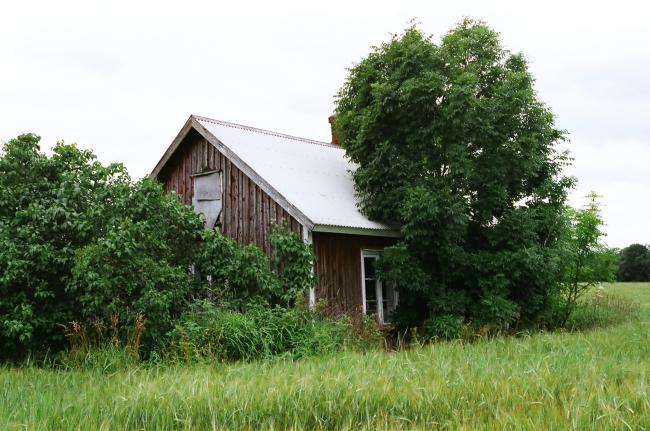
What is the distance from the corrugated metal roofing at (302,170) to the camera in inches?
574

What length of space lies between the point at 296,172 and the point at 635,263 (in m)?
49.4

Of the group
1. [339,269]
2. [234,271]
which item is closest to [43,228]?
[234,271]

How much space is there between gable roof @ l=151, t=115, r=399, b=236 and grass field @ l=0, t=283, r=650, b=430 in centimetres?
678

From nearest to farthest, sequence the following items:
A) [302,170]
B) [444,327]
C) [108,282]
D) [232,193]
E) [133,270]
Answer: [108,282] < [133,270] < [444,327] < [232,193] < [302,170]

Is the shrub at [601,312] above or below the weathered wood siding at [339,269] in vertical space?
below

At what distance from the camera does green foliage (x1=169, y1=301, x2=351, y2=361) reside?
1022 centimetres

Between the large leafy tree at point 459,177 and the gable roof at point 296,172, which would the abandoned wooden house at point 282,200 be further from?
the large leafy tree at point 459,177

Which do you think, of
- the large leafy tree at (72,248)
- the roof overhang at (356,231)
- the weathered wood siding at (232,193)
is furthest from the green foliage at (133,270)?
the roof overhang at (356,231)

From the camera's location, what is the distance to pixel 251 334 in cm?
1071

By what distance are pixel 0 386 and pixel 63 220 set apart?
4.04 metres

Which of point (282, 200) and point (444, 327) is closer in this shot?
point (444, 327)

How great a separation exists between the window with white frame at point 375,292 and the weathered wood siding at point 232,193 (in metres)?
2.28

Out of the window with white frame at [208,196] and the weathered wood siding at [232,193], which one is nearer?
the weathered wood siding at [232,193]

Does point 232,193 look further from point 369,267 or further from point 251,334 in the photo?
point 251,334
